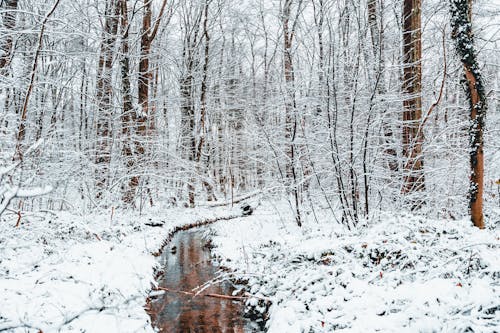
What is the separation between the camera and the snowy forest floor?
3.38 metres

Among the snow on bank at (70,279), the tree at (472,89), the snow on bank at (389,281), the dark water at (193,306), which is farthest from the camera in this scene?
the dark water at (193,306)

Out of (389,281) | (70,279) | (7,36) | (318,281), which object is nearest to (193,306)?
(70,279)

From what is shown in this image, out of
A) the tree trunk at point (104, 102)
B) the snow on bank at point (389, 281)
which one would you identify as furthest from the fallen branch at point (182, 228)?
the snow on bank at point (389, 281)

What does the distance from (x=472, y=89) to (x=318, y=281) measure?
3.44m

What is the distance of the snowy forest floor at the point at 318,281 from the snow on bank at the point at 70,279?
0.07ft

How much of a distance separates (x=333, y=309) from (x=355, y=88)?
4.20 meters

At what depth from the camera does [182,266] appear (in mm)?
8539

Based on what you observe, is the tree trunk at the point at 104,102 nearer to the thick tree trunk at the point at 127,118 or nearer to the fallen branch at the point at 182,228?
the thick tree trunk at the point at 127,118

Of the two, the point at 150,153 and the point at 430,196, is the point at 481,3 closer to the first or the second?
the point at 430,196

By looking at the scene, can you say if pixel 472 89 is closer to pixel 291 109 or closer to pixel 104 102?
pixel 291 109

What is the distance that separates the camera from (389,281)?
4.24m

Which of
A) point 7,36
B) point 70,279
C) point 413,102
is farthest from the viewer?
point 413,102

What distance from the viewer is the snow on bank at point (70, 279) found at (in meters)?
3.97

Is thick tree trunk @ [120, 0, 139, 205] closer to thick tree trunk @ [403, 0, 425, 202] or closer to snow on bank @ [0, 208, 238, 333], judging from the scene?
snow on bank @ [0, 208, 238, 333]
